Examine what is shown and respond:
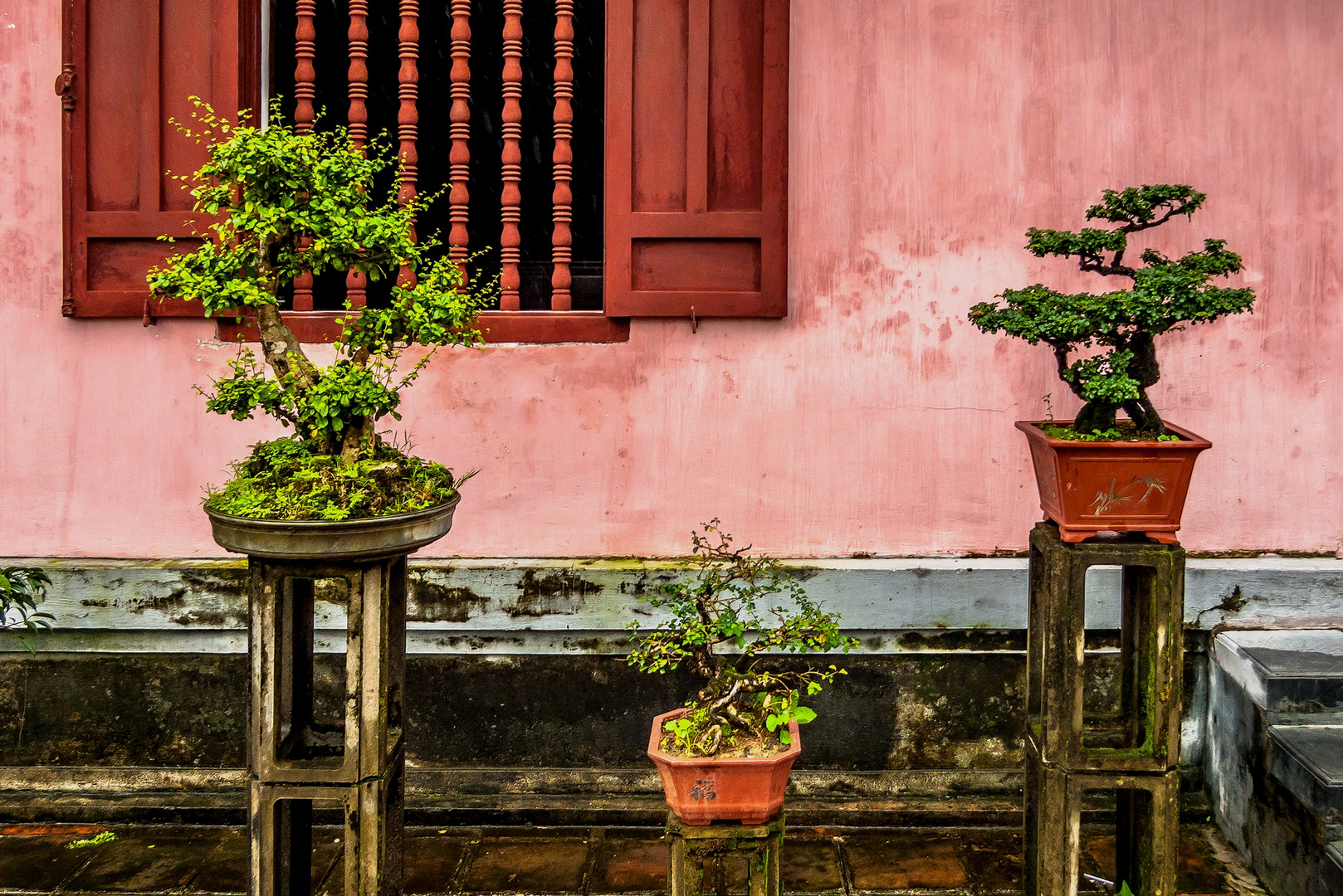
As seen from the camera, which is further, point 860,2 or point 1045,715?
point 860,2

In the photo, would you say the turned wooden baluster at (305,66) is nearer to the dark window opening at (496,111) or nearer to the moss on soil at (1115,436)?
the dark window opening at (496,111)

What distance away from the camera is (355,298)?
169 inches

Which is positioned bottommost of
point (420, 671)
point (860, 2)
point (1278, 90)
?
point (420, 671)

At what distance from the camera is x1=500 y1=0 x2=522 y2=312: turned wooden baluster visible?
14.0ft

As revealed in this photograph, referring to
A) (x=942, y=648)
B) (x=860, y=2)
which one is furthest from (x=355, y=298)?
(x=942, y=648)

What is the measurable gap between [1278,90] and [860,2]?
1546mm

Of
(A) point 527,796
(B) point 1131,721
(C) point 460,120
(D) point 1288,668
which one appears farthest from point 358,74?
(D) point 1288,668

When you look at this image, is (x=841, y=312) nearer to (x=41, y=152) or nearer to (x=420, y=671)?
(x=420, y=671)

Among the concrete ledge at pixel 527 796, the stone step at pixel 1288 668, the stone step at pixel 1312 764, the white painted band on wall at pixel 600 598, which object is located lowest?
the concrete ledge at pixel 527 796

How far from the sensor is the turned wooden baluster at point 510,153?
426 cm

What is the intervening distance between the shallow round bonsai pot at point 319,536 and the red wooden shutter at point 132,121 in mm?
1691

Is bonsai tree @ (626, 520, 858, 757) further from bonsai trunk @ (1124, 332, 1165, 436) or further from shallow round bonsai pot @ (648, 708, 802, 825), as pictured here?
bonsai trunk @ (1124, 332, 1165, 436)

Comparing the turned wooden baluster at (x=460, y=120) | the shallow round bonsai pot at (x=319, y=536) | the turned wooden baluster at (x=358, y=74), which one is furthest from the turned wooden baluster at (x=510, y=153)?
the shallow round bonsai pot at (x=319, y=536)

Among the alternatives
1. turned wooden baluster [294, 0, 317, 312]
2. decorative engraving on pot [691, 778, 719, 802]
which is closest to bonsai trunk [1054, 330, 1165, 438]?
decorative engraving on pot [691, 778, 719, 802]
